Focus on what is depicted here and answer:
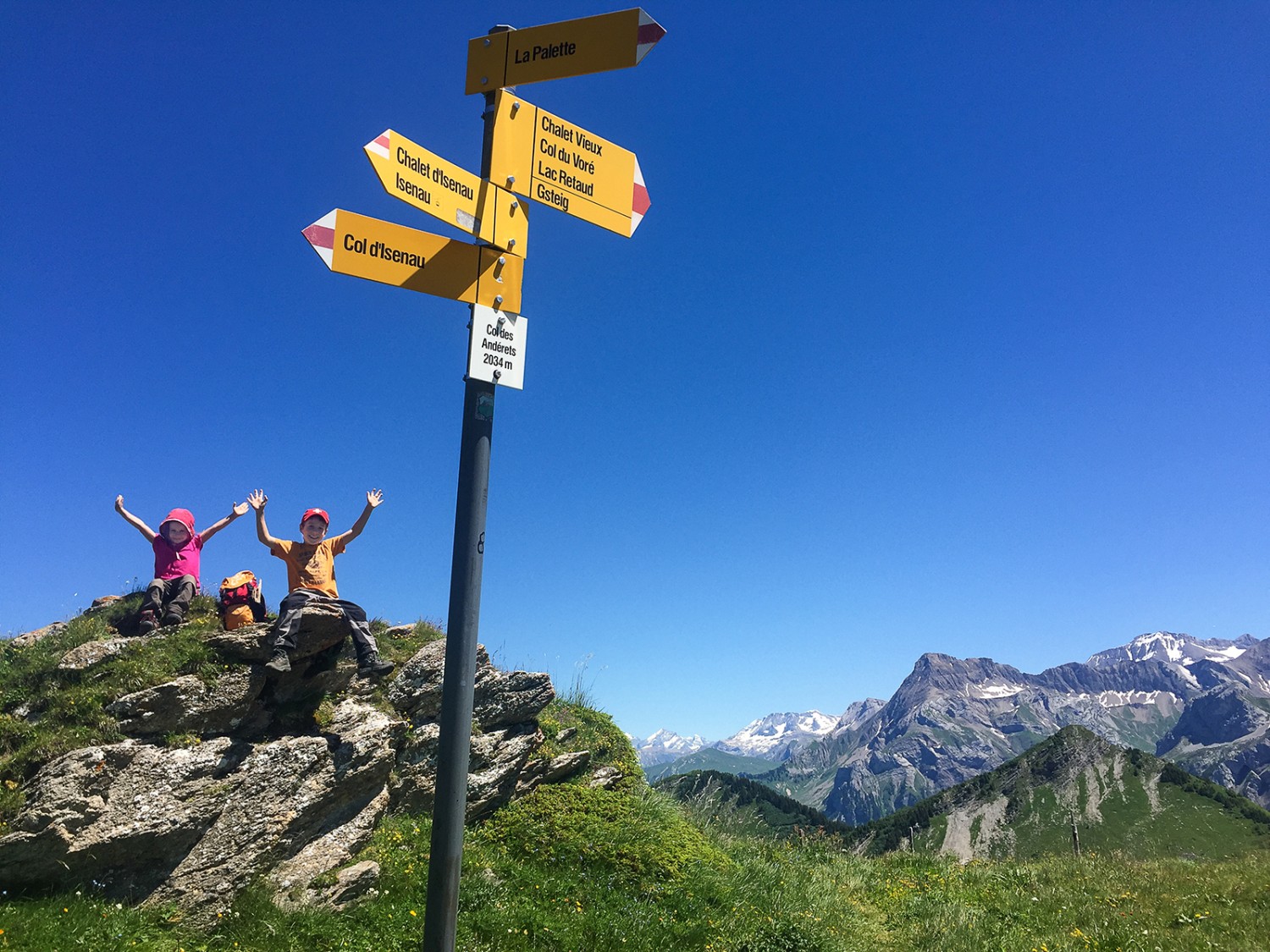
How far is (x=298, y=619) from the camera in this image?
9172mm

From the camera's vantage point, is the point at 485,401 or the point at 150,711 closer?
the point at 485,401

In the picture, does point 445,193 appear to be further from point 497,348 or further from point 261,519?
point 261,519

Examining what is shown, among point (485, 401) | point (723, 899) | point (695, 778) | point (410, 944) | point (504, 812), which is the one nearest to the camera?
point (485, 401)

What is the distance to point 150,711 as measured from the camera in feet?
26.2

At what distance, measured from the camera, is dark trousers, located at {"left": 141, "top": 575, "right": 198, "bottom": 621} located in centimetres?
1013

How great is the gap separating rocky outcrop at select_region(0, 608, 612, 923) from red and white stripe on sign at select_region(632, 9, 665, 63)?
779 centimetres

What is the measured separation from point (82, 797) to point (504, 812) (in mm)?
5219

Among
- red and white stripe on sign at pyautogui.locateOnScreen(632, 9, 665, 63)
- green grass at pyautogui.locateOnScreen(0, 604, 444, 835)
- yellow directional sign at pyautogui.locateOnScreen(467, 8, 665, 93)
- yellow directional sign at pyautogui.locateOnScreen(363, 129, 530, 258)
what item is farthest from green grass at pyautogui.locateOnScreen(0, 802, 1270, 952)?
red and white stripe on sign at pyautogui.locateOnScreen(632, 9, 665, 63)

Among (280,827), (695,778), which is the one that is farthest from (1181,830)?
(280,827)

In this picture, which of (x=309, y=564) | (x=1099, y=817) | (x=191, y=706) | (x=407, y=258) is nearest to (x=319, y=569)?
(x=309, y=564)

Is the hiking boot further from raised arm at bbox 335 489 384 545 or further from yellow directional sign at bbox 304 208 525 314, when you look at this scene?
yellow directional sign at bbox 304 208 525 314

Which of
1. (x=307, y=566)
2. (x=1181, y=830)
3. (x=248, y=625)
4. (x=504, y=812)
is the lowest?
(x=1181, y=830)

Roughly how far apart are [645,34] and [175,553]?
406 inches

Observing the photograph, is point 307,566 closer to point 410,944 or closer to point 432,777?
point 432,777
